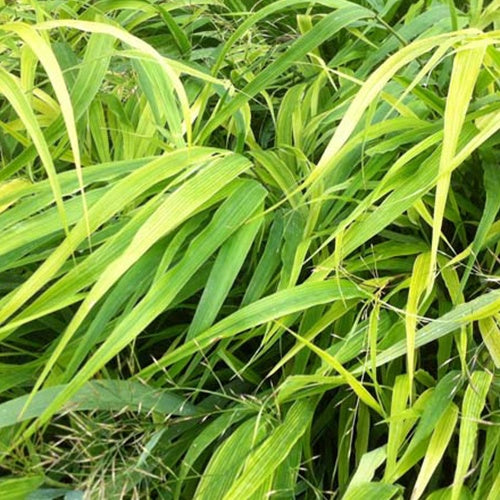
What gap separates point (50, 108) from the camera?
3.14 feet

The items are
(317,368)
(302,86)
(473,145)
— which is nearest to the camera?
(473,145)

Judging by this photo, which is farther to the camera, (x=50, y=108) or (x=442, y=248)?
(x=50, y=108)

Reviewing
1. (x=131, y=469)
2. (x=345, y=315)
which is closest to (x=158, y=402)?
(x=131, y=469)

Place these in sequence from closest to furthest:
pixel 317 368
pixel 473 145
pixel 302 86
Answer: pixel 473 145 → pixel 317 368 → pixel 302 86

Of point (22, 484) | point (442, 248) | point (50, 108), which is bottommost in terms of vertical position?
point (22, 484)

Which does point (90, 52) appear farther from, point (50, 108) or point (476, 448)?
point (476, 448)

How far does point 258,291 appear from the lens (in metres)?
0.76

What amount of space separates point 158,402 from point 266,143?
40 cm

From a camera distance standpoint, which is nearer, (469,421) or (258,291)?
(469,421)

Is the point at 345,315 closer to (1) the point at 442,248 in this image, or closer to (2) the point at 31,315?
(1) the point at 442,248

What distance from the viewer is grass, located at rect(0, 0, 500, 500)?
0.67 meters

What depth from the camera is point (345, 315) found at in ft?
2.52

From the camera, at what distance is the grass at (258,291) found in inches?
26.2

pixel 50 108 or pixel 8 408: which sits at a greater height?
pixel 50 108
